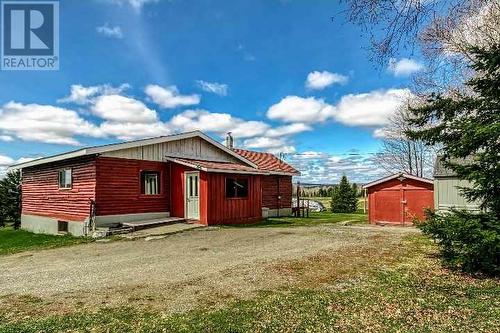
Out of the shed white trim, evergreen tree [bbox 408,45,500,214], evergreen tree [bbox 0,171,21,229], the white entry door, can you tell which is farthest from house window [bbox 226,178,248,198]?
evergreen tree [bbox 0,171,21,229]

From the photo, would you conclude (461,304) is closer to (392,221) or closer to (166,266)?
(166,266)

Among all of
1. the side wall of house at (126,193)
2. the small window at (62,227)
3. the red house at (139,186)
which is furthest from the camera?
the small window at (62,227)

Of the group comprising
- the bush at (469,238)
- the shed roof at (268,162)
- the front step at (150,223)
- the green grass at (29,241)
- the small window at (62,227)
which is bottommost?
the green grass at (29,241)

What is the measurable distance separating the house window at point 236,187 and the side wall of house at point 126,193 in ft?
9.66

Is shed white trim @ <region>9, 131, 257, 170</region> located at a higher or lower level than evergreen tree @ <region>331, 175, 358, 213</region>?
higher

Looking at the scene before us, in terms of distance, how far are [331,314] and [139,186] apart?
41.4ft

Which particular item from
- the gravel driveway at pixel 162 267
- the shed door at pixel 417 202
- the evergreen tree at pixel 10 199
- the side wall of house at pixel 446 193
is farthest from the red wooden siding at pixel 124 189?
the side wall of house at pixel 446 193

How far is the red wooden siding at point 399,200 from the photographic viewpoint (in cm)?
1770

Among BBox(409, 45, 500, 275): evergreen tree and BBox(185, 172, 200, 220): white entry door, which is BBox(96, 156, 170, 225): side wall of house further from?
BBox(409, 45, 500, 275): evergreen tree

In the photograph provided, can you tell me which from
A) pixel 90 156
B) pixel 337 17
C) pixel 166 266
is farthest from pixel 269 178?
pixel 337 17

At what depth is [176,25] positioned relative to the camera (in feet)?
43.8

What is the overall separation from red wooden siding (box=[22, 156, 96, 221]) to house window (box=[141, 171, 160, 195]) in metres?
2.33

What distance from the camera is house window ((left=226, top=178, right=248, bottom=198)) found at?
669 inches

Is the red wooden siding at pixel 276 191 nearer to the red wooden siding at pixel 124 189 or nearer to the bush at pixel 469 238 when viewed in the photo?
the red wooden siding at pixel 124 189
